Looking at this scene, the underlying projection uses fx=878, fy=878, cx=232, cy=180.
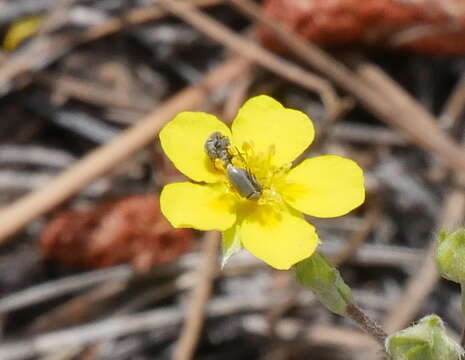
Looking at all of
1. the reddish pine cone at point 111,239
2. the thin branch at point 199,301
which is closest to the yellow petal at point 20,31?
the reddish pine cone at point 111,239

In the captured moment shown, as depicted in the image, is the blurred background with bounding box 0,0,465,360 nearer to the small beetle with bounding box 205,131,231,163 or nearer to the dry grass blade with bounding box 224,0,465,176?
the dry grass blade with bounding box 224,0,465,176

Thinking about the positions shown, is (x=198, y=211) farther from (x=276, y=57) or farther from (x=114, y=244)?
(x=276, y=57)

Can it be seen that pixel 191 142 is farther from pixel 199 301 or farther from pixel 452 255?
pixel 199 301

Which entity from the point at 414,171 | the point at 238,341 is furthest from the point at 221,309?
the point at 414,171

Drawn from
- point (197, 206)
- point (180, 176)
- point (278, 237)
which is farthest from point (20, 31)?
point (278, 237)

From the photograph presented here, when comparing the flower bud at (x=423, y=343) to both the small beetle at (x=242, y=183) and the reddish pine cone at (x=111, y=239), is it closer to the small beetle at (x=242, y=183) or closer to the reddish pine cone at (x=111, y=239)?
the small beetle at (x=242, y=183)

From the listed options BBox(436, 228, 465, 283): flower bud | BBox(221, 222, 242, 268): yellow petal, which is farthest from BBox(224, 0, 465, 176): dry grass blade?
BBox(221, 222, 242, 268): yellow petal
